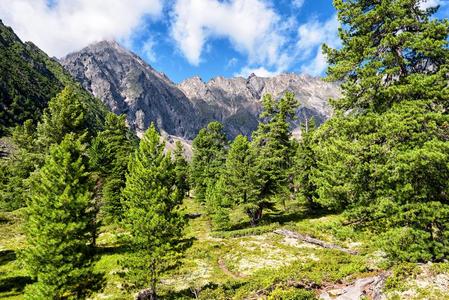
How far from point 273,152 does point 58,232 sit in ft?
112

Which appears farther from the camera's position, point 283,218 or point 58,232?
point 283,218

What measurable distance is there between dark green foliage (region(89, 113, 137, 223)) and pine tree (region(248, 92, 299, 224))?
1948 cm

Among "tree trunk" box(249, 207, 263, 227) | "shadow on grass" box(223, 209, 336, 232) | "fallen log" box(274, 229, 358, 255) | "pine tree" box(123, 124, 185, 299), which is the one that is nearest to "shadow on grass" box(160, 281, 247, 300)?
"pine tree" box(123, 124, 185, 299)

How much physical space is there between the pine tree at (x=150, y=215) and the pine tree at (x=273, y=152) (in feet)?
73.1

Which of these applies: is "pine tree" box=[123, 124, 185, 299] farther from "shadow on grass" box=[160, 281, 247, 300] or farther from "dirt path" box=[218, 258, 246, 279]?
"dirt path" box=[218, 258, 246, 279]

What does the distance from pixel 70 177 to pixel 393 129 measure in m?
21.9

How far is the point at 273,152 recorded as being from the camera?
166 feet

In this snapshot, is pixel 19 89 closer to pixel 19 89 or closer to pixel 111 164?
pixel 19 89

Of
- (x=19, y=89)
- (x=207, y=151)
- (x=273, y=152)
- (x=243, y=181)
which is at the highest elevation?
(x=19, y=89)

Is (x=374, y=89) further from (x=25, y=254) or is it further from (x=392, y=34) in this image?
(x=25, y=254)

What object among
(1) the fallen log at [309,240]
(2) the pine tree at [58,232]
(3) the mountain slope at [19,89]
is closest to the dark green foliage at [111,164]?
(2) the pine tree at [58,232]

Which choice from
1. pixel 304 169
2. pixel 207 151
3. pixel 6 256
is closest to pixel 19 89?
pixel 207 151

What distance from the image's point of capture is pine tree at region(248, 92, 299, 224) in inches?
1909

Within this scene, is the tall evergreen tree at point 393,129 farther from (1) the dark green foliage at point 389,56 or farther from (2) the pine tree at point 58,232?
(2) the pine tree at point 58,232
